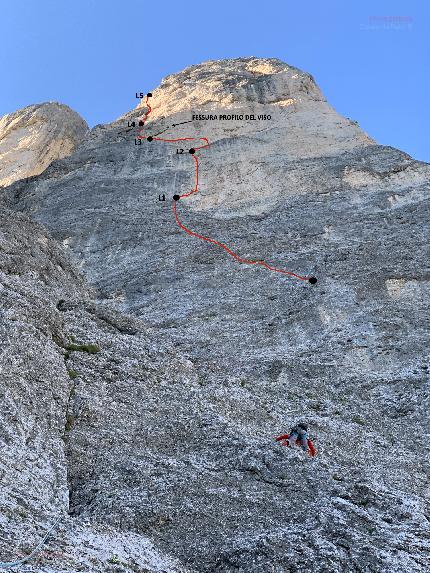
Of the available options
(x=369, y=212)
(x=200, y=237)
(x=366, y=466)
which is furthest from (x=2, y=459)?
(x=369, y=212)

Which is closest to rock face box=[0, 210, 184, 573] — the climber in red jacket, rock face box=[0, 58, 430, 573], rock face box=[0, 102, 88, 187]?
rock face box=[0, 58, 430, 573]

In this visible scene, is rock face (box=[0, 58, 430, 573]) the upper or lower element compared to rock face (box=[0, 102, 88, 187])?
lower

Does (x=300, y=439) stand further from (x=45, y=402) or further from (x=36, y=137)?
(x=36, y=137)

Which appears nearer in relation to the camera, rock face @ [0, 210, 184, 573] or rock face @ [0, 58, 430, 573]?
rock face @ [0, 210, 184, 573]

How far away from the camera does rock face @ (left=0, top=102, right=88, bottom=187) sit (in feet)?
216

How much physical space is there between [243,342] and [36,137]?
47.6 metres

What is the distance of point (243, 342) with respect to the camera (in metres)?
29.3

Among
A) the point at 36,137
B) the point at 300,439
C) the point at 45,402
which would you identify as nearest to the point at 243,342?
the point at 300,439

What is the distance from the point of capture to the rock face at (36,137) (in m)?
65.7

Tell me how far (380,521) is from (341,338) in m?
13.7

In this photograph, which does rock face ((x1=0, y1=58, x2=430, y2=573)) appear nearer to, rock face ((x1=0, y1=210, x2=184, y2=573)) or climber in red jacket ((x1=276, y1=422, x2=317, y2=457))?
rock face ((x1=0, y1=210, x2=184, y2=573))

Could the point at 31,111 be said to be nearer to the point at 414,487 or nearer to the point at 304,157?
the point at 304,157

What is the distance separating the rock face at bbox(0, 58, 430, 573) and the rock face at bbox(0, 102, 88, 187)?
9.70 metres

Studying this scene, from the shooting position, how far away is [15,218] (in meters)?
32.6
